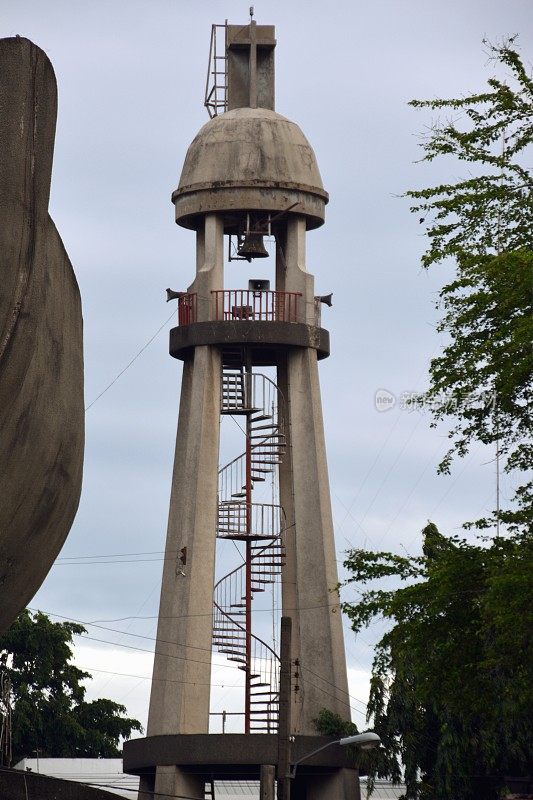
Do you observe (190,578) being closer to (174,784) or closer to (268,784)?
(174,784)

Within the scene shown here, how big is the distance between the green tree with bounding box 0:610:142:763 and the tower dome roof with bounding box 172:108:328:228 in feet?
66.8

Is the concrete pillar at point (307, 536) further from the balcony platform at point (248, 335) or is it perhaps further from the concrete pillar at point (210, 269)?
the concrete pillar at point (210, 269)

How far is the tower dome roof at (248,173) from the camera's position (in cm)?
4853

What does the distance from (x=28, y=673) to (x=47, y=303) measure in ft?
155

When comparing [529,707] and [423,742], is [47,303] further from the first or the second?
[423,742]

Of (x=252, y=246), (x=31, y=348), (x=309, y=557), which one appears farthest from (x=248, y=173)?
(x=31, y=348)

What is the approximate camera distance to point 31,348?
18891 millimetres

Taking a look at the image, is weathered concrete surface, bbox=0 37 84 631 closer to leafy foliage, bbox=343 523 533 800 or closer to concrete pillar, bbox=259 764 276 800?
leafy foliage, bbox=343 523 533 800

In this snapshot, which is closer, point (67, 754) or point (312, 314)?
point (312, 314)

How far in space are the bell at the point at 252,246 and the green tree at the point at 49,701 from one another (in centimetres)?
1964

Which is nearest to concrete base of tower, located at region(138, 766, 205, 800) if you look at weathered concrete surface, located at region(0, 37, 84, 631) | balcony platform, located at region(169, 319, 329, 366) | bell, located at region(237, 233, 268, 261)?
balcony platform, located at region(169, 319, 329, 366)

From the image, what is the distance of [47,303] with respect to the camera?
63.4 feet

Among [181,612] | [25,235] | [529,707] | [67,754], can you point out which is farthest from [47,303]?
[67,754]

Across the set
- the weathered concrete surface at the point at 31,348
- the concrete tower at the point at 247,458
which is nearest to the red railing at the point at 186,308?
the concrete tower at the point at 247,458
